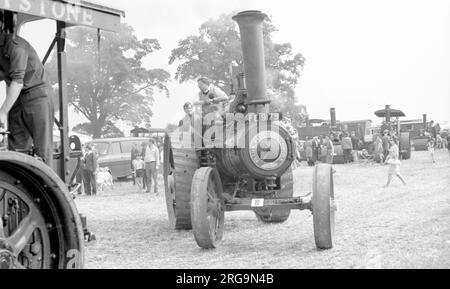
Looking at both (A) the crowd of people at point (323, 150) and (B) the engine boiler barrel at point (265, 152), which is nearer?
(B) the engine boiler barrel at point (265, 152)

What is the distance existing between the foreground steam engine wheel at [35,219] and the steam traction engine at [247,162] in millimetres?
2617

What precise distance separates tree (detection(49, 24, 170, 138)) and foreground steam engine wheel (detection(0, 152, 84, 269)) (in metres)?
25.0

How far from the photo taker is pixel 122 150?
61.8ft

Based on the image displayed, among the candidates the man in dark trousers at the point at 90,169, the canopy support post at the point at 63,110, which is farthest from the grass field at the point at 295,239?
the man in dark trousers at the point at 90,169

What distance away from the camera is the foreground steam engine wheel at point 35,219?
8.45 feet

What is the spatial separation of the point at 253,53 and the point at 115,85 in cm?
2764

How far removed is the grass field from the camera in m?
4.91

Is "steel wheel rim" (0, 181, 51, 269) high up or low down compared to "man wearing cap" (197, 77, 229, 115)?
down

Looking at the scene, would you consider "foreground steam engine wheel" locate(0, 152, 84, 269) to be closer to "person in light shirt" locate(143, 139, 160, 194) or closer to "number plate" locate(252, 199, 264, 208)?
"number plate" locate(252, 199, 264, 208)

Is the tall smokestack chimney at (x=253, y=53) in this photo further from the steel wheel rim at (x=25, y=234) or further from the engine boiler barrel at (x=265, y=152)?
the steel wheel rim at (x=25, y=234)

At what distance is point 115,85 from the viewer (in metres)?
32.7

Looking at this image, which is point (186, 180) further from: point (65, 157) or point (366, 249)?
point (65, 157)

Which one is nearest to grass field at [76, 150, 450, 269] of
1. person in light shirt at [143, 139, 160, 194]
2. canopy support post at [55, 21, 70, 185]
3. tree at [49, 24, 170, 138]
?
canopy support post at [55, 21, 70, 185]
